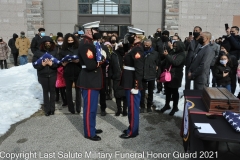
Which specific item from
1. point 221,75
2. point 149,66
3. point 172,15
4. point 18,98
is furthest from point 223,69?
point 172,15

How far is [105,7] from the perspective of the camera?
593 inches

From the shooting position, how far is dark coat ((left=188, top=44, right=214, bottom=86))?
459 centimetres

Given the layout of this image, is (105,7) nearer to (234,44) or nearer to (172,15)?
(172,15)

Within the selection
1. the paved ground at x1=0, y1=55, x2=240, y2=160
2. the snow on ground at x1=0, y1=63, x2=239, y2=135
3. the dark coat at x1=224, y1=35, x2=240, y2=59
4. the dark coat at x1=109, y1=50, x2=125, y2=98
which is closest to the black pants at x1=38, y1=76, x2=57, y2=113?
the paved ground at x1=0, y1=55, x2=240, y2=160

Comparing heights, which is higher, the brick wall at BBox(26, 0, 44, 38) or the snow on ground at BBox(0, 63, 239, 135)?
the brick wall at BBox(26, 0, 44, 38)

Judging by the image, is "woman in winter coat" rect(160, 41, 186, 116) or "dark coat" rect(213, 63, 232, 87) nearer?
"woman in winter coat" rect(160, 41, 186, 116)

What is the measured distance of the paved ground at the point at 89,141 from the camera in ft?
12.2

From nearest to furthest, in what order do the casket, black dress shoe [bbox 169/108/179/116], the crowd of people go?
the casket < the crowd of people < black dress shoe [bbox 169/108/179/116]

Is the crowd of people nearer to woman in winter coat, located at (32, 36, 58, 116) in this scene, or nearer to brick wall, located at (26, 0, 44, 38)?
woman in winter coat, located at (32, 36, 58, 116)

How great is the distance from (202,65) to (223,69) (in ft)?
5.28

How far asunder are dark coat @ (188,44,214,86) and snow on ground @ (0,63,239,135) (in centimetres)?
109

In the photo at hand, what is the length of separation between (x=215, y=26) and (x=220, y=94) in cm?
1325

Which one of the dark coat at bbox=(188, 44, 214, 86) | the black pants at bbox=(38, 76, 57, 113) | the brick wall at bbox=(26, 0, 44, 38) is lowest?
the black pants at bbox=(38, 76, 57, 113)

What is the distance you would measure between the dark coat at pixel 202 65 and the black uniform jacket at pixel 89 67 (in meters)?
1.92
